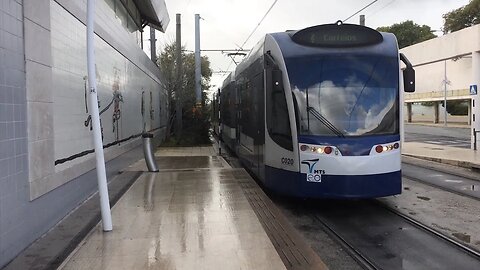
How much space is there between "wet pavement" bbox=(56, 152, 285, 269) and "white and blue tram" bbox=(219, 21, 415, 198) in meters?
1.25

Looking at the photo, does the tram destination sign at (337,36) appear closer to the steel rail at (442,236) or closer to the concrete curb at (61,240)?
the steel rail at (442,236)

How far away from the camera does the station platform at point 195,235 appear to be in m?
5.17

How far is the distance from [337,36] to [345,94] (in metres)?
1.11

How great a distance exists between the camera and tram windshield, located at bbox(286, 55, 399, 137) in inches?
330

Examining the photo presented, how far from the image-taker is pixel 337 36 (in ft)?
29.0

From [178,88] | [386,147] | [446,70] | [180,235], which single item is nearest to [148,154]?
[386,147]

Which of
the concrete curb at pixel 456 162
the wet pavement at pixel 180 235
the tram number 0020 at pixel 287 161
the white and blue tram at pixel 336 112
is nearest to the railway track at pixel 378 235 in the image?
the white and blue tram at pixel 336 112

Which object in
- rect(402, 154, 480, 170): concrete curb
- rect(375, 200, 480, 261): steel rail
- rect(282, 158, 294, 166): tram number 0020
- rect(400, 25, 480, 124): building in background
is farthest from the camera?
rect(400, 25, 480, 124): building in background

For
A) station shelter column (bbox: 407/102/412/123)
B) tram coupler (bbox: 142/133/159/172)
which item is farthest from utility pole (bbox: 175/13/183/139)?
station shelter column (bbox: 407/102/412/123)

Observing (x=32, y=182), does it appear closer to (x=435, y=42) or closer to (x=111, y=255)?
(x=111, y=255)

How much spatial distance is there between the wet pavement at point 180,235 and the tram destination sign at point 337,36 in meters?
3.05

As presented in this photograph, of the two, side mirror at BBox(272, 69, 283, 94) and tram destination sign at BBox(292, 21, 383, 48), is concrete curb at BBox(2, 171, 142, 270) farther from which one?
tram destination sign at BBox(292, 21, 383, 48)

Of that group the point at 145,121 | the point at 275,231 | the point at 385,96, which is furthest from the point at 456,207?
the point at 145,121

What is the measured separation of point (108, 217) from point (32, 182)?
1.14 m
